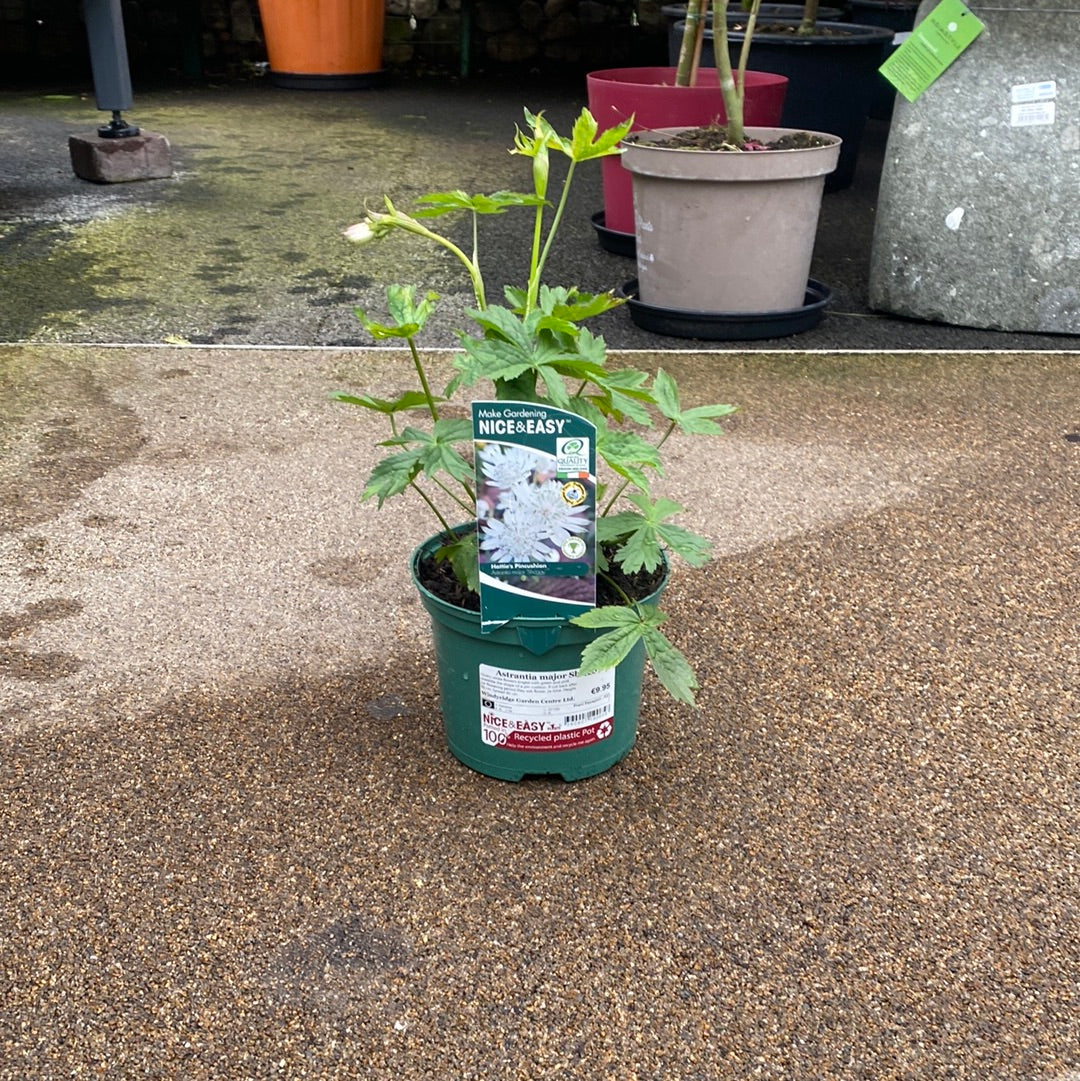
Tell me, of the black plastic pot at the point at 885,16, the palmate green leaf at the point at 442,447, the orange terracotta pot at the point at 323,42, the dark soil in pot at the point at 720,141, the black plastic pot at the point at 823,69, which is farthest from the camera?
the orange terracotta pot at the point at 323,42

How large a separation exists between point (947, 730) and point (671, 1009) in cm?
71

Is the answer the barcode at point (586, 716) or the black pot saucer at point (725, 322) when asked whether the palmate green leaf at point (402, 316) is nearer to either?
the barcode at point (586, 716)

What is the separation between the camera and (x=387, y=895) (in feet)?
5.03

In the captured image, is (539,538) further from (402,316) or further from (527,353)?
(402,316)

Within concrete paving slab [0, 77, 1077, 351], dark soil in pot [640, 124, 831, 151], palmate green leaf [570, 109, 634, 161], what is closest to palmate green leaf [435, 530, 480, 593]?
palmate green leaf [570, 109, 634, 161]

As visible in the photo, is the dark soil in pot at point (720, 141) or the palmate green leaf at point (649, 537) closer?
the palmate green leaf at point (649, 537)

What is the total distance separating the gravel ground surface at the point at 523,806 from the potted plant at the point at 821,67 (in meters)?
2.76

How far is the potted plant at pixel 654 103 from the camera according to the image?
12.6 feet

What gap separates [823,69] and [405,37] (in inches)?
166

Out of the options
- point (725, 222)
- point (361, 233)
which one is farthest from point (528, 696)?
point (725, 222)

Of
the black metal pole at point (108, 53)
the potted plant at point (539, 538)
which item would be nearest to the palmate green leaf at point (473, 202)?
the potted plant at point (539, 538)

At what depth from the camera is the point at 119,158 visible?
16.2 feet

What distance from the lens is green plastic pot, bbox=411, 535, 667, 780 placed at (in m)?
1.61

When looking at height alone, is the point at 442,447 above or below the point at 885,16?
below
